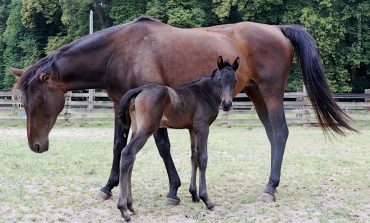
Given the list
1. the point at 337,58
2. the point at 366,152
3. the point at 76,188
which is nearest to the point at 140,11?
the point at 337,58

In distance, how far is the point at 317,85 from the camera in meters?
6.39

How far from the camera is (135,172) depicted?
7.67m

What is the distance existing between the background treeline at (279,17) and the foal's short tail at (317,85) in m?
18.3

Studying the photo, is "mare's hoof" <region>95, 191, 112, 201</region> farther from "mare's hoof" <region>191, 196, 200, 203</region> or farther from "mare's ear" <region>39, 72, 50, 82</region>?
"mare's ear" <region>39, 72, 50, 82</region>

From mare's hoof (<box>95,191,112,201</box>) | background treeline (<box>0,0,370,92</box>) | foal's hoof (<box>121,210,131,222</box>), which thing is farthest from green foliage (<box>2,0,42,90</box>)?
foal's hoof (<box>121,210,131,222</box>)

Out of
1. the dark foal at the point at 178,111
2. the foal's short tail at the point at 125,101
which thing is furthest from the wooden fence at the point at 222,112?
the foal's short tail at the point at 125,101

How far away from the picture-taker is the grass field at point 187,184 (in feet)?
16.3

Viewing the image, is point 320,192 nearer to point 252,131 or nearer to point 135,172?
point 135,172

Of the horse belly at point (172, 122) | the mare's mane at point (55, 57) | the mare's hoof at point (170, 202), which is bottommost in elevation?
the mare's hoof at point (170, 202)

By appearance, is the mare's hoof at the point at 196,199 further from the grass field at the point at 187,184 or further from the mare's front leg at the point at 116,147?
the mare's front leg at the point at 116,147

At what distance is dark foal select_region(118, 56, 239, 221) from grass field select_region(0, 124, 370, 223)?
432 mm

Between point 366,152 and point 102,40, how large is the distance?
23.3ft

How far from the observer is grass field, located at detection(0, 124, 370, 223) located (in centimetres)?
498

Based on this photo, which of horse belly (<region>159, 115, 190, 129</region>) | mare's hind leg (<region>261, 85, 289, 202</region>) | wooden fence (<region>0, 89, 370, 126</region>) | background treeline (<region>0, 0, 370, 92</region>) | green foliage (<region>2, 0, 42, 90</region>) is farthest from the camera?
green foliage (<region>2, 0, 42, 90</region>)
